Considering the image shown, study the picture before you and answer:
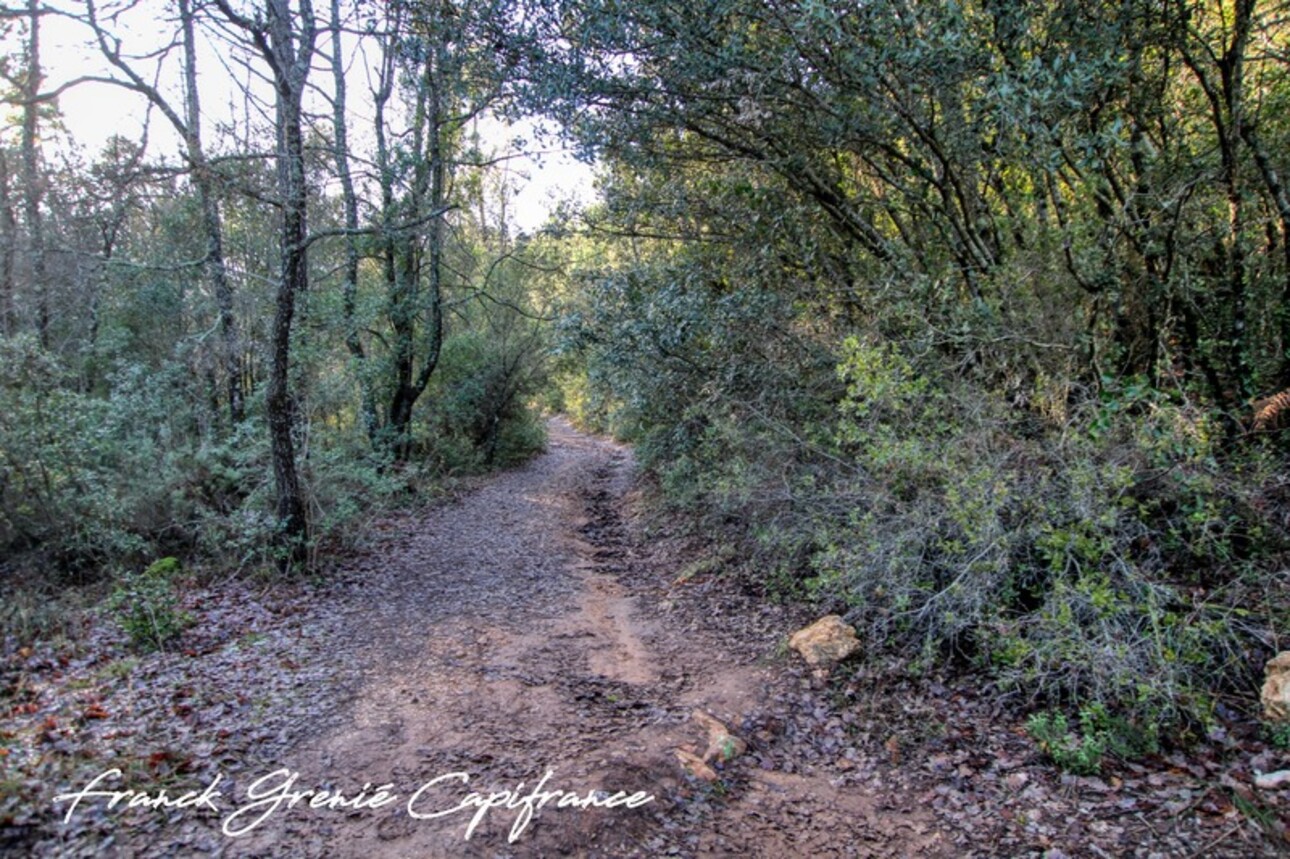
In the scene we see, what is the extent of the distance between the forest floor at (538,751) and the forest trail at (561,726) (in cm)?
2

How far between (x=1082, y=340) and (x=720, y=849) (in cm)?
521

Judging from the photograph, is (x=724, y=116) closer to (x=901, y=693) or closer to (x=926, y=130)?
(x=926, y=130)

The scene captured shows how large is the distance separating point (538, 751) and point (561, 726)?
400 millimetres

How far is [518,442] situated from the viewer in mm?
20766

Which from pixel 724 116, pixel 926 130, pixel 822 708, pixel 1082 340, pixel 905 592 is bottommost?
pixel 822 708

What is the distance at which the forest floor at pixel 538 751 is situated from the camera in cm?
350

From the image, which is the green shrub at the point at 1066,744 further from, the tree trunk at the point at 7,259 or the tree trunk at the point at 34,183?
the tree trunk at the point at 7,259

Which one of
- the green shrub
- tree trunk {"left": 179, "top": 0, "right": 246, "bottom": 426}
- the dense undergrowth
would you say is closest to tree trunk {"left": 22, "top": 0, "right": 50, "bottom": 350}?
tree trunk {"left": 179, "top": 0, "right": 246, "bottom": 426}

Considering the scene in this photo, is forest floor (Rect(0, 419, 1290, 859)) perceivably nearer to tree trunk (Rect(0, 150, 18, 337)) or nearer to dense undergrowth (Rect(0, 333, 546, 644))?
dense undergrowth (Rect(0, 333, 546, 644))

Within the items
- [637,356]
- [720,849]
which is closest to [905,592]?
[720,849]

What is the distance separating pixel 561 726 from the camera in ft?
15.6

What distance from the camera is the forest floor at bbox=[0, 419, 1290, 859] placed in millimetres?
3496

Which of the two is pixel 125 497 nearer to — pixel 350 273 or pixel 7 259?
pixel 350 273

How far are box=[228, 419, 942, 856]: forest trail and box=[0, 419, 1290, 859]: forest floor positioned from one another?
0.8 inches
